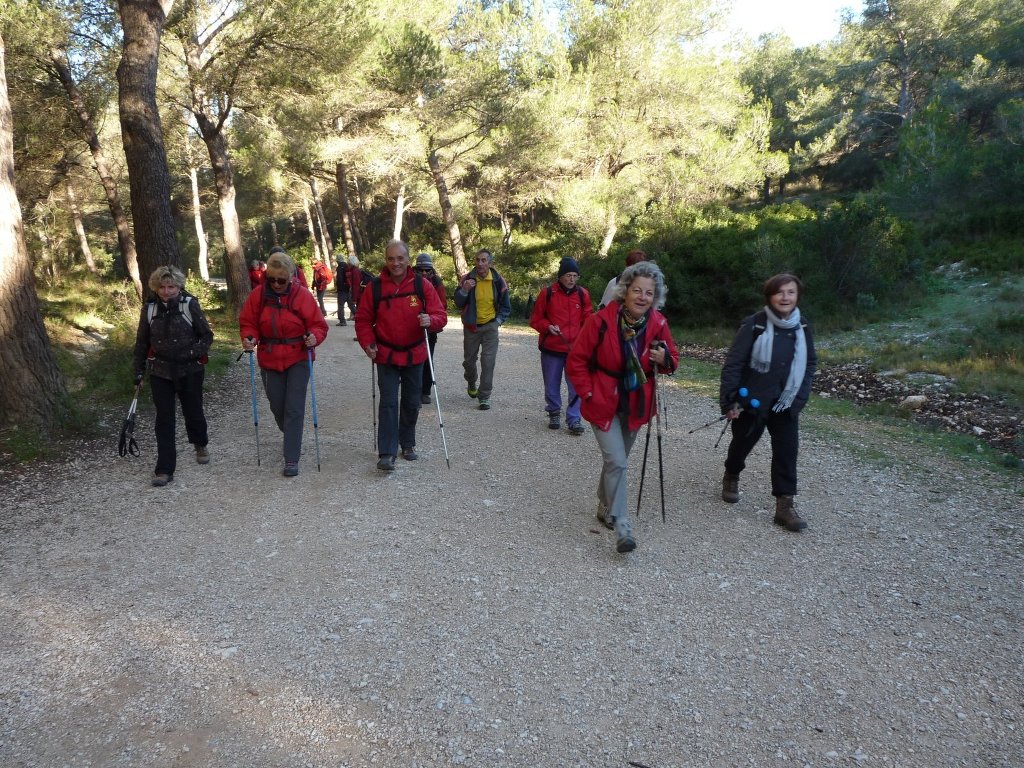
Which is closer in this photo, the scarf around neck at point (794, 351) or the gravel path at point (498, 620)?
the gravel path at point (498, 620)

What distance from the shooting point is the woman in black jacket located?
5.59 meters

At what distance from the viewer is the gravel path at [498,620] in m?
2.82

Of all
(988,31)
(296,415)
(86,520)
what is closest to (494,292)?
(296,415)

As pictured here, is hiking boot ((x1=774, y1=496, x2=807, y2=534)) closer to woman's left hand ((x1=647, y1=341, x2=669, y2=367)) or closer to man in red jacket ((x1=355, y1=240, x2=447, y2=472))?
woman's left hand ((x1=647, y1=341, x2=669, y2=367))

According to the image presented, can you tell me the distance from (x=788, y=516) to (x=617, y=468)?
1.52 metres

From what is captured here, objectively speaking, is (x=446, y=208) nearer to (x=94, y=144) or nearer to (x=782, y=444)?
(x=94, y=144)

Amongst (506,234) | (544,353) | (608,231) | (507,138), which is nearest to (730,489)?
(544,353)

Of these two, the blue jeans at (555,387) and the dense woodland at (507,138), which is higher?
the dense woodland at (507,138)

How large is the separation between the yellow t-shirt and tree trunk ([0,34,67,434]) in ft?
15.0

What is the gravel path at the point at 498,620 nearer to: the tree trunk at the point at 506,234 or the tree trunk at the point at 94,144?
the tree trunk at the point at 94,144

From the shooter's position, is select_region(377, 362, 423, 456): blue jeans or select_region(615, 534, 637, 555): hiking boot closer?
select_region(615, 534, 637, 555): hiking boot

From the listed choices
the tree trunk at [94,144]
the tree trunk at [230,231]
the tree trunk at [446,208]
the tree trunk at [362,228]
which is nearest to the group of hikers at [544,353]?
the tree trunk at [94,144]

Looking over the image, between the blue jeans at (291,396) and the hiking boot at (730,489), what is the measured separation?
3.74m

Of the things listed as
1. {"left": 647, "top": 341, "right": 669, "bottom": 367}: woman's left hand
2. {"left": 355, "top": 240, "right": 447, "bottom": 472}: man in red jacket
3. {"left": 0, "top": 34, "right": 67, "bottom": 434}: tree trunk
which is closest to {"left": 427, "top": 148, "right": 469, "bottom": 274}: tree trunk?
{"left": 0, "top": 34, "right": 67, "bottom": 434}: tree trunk
